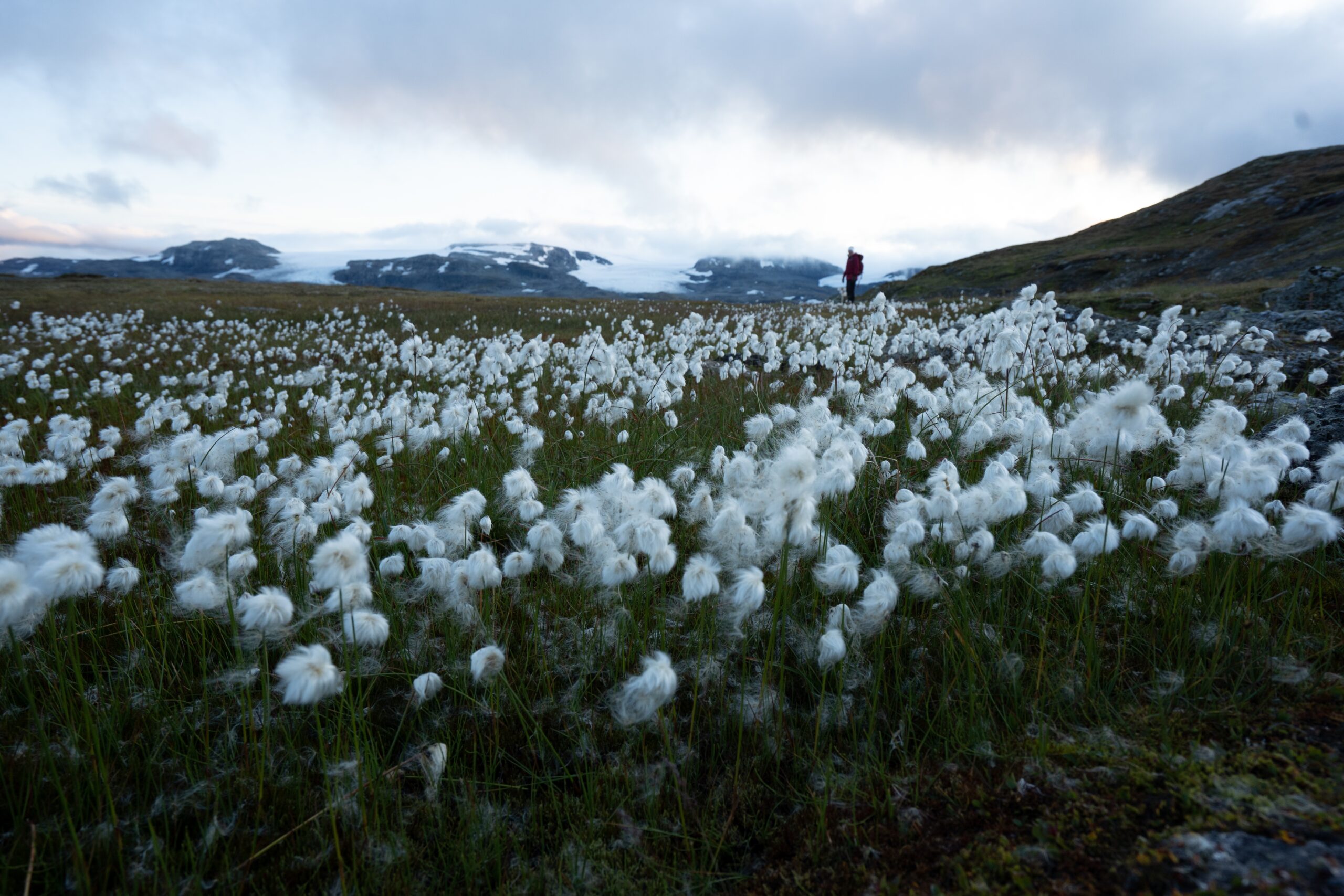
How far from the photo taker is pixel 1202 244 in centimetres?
4366

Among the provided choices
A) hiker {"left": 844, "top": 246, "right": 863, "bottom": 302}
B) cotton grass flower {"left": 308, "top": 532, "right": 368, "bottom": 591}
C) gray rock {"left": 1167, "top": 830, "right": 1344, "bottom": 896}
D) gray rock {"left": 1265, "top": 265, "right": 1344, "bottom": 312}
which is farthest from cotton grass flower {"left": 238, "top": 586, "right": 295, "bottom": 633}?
hiker {"left": 844, "top": 246, "right": 863, "bottom": 302}

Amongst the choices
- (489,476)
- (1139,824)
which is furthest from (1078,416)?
(489,476)

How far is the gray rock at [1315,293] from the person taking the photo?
36.6 feet

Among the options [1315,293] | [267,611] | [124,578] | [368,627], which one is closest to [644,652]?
[368,627]

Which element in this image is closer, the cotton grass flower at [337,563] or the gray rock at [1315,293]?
the cotton grass flower at [337,563]

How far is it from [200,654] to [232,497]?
4.31ft

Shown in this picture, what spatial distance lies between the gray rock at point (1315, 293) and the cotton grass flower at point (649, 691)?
48.0 feet

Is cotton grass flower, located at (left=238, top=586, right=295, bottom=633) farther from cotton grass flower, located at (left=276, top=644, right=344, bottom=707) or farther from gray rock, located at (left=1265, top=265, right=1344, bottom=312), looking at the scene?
gray rock, located at (left=1265, top=265, right=1344, bottom=312)

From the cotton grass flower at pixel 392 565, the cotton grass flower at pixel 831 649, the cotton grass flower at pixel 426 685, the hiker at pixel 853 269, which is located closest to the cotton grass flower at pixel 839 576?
the cotton grass flower at pixel 831 649

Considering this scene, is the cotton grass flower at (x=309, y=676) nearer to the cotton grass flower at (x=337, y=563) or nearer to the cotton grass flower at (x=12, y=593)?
the cotton grass flower at (x=337, y=563)

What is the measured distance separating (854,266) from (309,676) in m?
30.5

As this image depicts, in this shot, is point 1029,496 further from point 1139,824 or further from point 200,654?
point 200,654

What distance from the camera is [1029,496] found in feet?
11.1

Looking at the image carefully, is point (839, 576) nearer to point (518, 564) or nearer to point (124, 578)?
point (518, 564)
